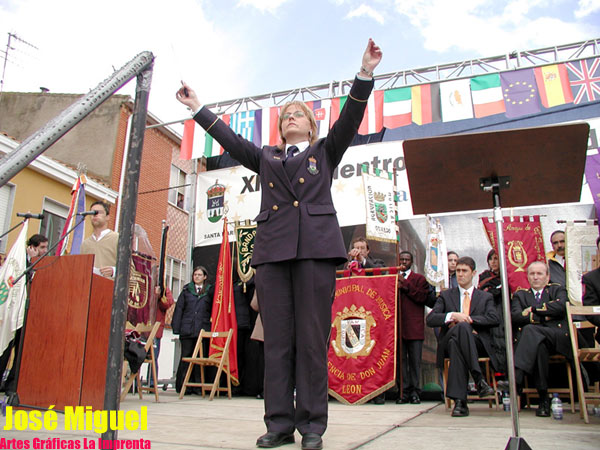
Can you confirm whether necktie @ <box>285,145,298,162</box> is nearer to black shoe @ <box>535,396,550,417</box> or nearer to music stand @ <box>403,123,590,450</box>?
music stand @ <box>403,123,590,450</box>

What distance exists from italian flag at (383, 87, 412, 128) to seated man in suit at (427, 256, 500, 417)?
355 centimetres

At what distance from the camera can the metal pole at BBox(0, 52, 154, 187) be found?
111 cm

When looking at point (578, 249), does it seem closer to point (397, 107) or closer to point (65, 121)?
point (397, 107)

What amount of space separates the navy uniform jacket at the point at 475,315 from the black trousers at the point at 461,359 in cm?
11

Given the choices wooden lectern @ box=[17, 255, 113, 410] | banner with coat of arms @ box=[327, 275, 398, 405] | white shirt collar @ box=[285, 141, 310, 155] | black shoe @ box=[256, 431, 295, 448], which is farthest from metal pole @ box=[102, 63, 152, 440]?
banner with coat of arms @ box=[327, 275, 398, 405]

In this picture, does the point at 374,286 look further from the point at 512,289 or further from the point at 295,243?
the point at 295,243

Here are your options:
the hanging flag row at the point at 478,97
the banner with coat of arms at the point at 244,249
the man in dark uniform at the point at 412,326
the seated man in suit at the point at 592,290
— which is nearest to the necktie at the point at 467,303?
the man in dark uniform at the point at 412,326

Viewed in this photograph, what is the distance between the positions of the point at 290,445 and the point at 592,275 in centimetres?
300

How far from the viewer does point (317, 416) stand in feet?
8.20

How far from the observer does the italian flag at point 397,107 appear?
8.25 meters

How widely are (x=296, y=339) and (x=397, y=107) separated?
21.0 ft

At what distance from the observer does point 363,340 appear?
593cm

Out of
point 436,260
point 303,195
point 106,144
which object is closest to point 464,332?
point 436,260

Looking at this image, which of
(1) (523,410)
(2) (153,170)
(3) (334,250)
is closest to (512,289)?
(1) (523,410)
